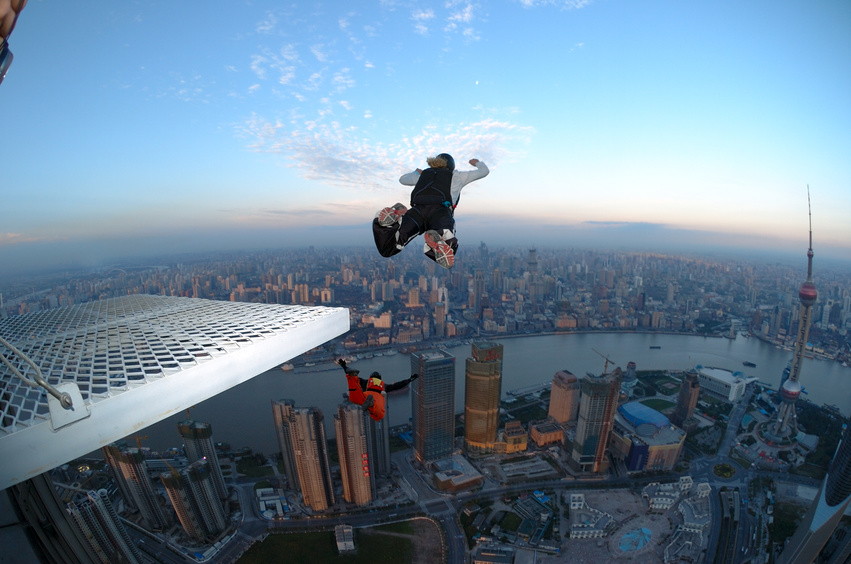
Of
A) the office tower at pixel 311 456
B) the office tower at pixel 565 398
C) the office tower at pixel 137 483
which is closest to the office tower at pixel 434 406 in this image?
the office tower at pixel 311 456

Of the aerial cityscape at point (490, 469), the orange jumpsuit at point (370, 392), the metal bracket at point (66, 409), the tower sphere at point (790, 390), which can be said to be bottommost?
the aerial cityscape at point (490, 469)

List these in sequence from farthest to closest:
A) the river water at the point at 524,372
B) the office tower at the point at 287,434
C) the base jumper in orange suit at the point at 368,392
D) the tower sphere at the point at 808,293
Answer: the tower sphere at the point at 808,293
the river water at the point at 524,372
the office tower at the point at 287,434
the base jumper in orange suit at the point at 368,392

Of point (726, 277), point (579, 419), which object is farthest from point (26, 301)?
point (726, 277)

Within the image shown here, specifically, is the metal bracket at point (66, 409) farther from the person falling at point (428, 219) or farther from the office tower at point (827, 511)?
the office tower at point (827, 511)

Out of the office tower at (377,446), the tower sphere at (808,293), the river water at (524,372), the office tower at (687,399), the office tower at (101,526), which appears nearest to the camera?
the office tower at (101,526)

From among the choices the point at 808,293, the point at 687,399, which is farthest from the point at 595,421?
the point at 808,293

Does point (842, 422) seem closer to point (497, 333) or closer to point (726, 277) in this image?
point (497, 333)

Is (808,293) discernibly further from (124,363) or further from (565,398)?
(124,363)
